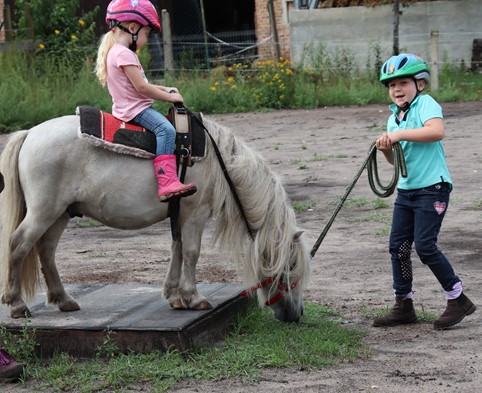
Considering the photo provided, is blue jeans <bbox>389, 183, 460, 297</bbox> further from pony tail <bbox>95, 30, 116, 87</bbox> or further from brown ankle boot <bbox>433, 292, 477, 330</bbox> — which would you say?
pony tail <bbox>95, 30, 116, 87</bbox>

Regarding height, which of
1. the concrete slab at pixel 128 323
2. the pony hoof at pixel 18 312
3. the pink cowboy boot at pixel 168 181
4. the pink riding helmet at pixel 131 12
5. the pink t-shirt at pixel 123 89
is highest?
the pink riding helmet at pixel 131 12

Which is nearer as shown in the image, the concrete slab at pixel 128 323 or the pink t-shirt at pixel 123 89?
the concrete slab at pixel 128 323

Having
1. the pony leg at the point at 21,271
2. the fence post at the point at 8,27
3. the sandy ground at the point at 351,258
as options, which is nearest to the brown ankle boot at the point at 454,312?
the sandy ground at the point at 351,258

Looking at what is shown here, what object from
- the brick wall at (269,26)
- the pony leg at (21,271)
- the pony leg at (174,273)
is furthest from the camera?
the brick wall at (269,26)

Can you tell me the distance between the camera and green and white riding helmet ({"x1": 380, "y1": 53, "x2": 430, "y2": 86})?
18.2ft

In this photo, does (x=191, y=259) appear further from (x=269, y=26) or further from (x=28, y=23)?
(x=269, y=26)

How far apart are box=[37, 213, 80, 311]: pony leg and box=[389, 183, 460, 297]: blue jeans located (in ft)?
6.24

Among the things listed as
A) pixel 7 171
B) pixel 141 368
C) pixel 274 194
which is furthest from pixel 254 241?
pixel 7 171

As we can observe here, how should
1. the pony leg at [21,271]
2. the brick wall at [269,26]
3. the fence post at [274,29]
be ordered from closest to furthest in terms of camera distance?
the pony leg at [21,271] → the fence post at [274,29] → the brick wall at [269,26]

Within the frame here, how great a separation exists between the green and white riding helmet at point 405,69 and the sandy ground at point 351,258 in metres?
1.45

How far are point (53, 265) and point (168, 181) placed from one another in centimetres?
94

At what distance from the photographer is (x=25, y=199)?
5.45 meters

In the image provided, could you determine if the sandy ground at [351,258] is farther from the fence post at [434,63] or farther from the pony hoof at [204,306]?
the fence post at [434,63]

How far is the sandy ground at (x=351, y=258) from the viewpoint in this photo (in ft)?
15.5
